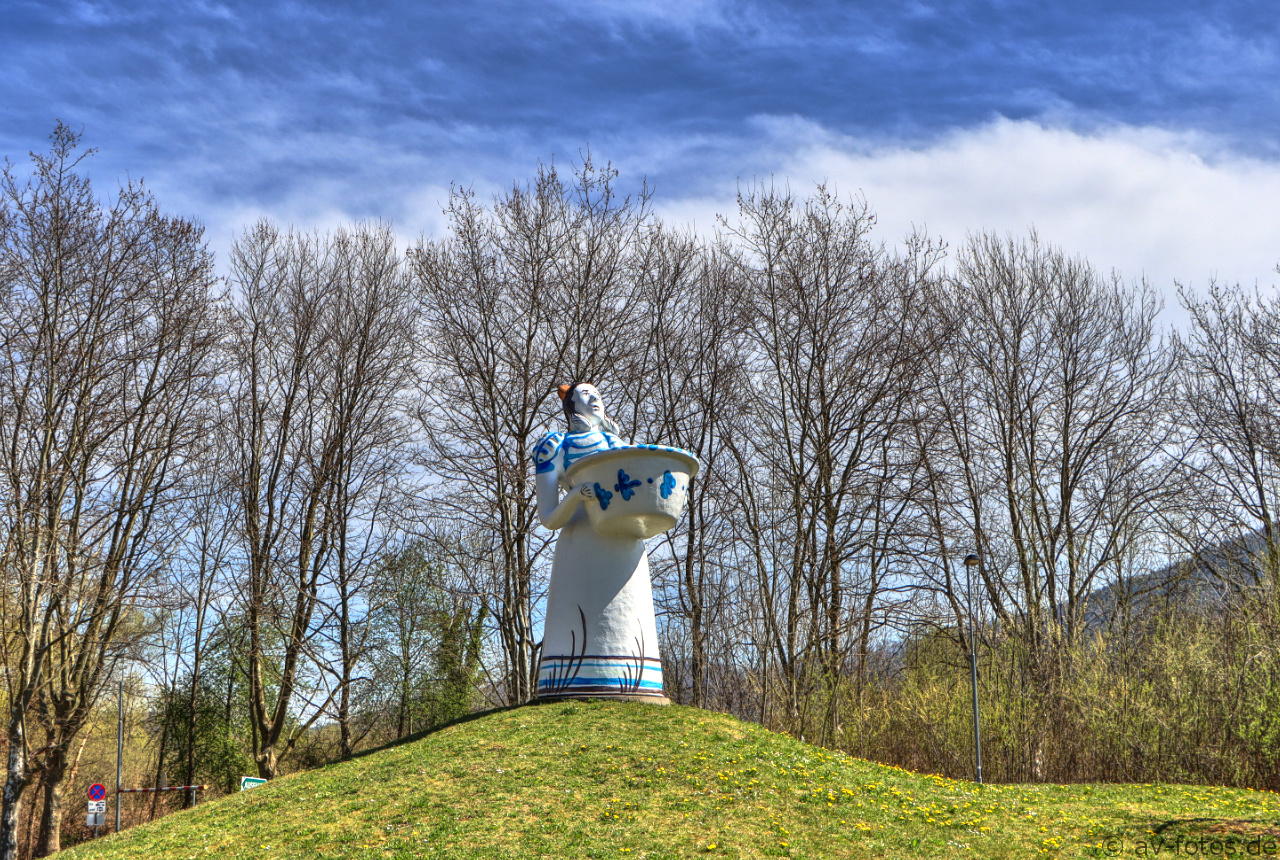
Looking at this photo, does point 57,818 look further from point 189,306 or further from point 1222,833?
point 1222,833

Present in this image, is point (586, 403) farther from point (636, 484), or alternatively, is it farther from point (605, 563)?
point (605, 563)

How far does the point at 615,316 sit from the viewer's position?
75.8ft

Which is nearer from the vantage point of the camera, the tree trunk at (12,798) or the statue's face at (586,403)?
the statue's face at (586,403)

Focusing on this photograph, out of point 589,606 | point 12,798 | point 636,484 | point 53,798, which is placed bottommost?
point 53,798

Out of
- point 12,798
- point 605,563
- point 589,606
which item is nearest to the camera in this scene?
point 589,606

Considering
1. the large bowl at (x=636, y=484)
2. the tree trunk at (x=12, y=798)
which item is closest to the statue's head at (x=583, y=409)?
the large bowl at (x=636, y=484)

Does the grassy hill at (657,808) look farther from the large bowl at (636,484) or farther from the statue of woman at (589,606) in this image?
the large bowl at (636,484)

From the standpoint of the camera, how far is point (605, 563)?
51.5ft

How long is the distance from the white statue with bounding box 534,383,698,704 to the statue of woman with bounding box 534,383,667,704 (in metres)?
0.02

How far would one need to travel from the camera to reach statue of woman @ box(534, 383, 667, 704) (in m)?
15.5

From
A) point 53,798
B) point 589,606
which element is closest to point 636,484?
point 589,606

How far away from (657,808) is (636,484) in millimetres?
5159

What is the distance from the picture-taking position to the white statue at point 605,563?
15117 millimetres

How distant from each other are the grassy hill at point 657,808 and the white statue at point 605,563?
94 centimetres
